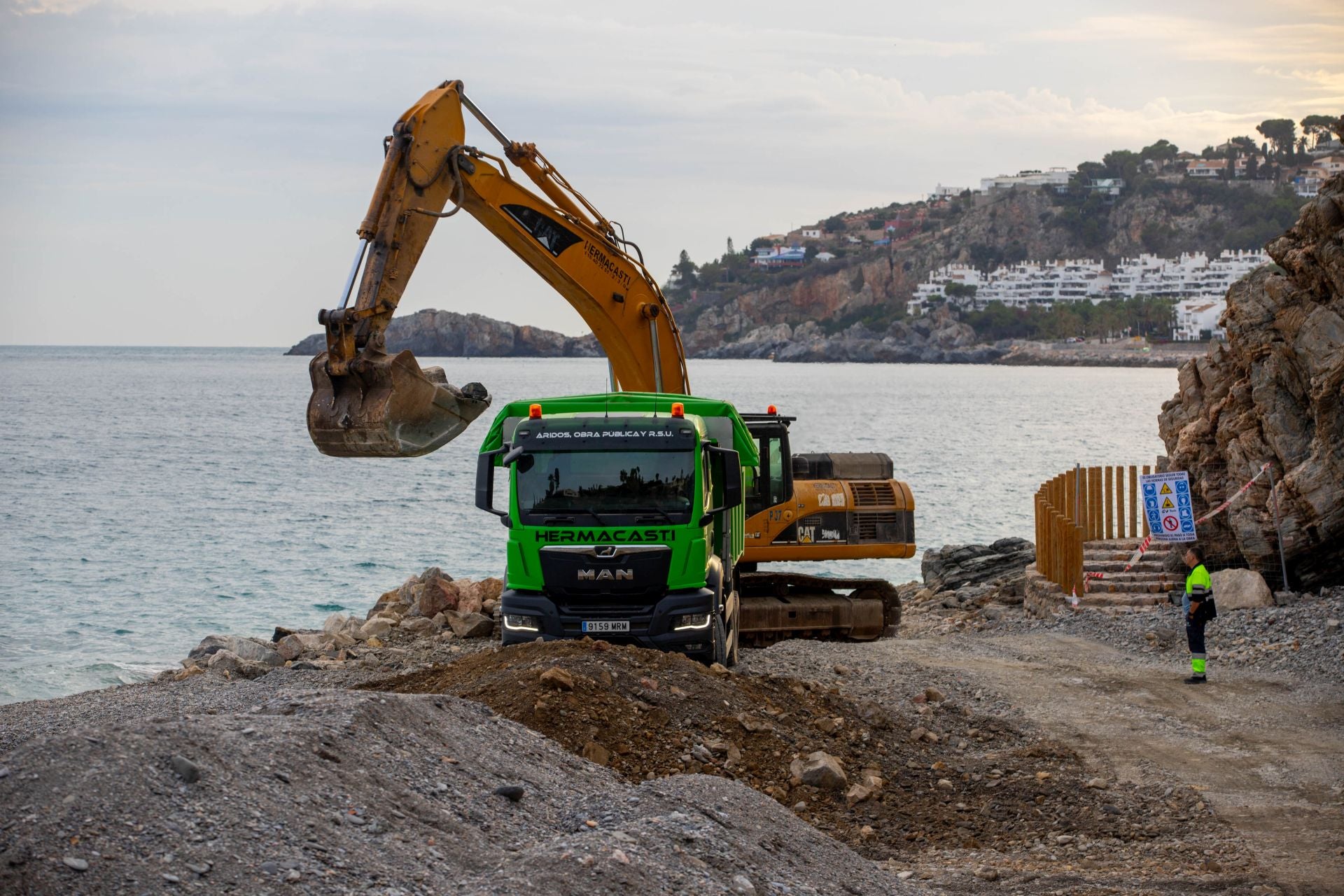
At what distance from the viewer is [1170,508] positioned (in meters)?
20.2

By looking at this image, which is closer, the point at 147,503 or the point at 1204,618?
the point at 1204,618

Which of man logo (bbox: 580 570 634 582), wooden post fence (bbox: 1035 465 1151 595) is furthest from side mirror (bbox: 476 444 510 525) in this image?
wooden post fence (bbox: 1035 465 1151 595)

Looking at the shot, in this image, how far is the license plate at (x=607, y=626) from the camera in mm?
13875

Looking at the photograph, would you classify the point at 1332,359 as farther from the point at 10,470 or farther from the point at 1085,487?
the point at 10,470

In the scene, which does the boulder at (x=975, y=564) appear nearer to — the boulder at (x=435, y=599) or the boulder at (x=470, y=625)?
the boulder at (x=435, y=599)

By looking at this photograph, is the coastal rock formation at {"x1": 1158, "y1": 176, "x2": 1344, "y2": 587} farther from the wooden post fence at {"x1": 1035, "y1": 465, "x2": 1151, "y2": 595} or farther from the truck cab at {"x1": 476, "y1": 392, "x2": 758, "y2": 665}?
the truck cab at {"x1": 476, "y1": 392, "x2": 758, "y2": 665}

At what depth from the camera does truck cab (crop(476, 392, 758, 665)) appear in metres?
13.6

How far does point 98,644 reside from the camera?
25.4m

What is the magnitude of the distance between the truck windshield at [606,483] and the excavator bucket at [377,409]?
1.55 meters

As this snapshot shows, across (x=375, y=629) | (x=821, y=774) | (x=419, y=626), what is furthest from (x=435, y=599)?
(x=821, y=774)

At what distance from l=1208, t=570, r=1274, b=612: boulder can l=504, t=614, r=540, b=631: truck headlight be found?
Answer: 10.1 metres

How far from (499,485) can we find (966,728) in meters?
19.5

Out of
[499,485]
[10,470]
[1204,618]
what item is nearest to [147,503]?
[10,470]

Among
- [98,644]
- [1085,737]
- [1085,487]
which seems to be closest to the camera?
[1085,737]
